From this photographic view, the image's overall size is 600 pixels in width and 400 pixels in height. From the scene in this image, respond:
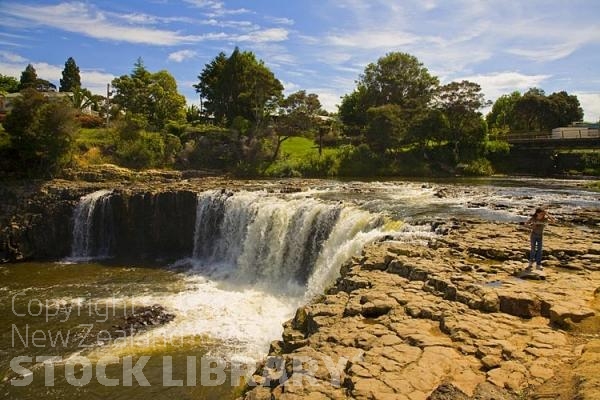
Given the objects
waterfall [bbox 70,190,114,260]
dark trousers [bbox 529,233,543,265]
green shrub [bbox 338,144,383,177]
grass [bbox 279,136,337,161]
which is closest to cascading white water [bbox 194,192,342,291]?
waterfall [bbox 70,190,114,260]

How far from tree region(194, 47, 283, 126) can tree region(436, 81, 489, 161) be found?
54.8 feet

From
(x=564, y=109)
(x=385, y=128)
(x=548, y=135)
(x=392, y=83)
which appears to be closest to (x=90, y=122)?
(x=385, y=128)

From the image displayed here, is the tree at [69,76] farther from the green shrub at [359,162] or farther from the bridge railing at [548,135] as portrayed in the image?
the bridge railing at [548,135]

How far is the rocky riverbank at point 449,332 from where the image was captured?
6.47 meters

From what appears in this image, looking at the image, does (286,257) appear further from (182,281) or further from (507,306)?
(507,306)

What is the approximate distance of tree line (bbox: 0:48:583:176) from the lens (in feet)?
106

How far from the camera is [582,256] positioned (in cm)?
1262

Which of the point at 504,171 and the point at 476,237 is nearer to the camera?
the point at 476,237

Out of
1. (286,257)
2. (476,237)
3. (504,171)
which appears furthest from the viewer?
(504,171)

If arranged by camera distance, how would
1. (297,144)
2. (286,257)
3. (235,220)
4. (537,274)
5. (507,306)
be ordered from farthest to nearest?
(297,144) → (235,220) → (286,257) → (537,274) → (507,306)

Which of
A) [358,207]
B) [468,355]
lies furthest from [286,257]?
[468,355]

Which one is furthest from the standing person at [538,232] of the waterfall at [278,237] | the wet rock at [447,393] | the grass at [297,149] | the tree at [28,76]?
the tree at [28,76]

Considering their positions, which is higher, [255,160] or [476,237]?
[255,160]

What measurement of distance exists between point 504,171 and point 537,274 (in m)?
38.3
